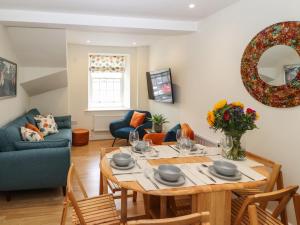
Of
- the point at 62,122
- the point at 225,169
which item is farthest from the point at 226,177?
the point at 62,122

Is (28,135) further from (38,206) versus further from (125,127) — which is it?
(125,127)

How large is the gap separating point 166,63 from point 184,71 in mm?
927

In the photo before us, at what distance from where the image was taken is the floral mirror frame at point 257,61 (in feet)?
7.18

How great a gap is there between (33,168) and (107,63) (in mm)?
3997

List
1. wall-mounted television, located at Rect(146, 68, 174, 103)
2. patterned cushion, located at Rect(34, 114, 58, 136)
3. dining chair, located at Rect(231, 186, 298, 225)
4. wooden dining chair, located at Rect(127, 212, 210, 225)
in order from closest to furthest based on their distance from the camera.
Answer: wooden dining chair, located at Rect(127, 212, 210, 225) < dining chair, located at Rect(231, 186, 298, 225) < wall-mounted television, located at Rect(146, 68, 174, 103) < patterned cushion, located at Rect(34, 114, 58, 136)

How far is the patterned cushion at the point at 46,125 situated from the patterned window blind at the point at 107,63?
1907mm

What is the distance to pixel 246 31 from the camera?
9.09ft

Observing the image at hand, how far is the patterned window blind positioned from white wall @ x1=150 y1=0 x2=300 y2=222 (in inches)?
75.4

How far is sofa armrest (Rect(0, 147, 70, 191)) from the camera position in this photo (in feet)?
9.39

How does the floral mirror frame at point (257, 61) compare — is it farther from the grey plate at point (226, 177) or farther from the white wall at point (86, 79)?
the white wall at point (86, 79)

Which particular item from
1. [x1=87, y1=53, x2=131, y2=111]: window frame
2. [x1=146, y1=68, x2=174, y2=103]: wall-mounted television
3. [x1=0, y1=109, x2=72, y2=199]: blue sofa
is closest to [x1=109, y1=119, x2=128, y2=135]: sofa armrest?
[x1=87, y1=53, x2=131, y2=111]: window frame

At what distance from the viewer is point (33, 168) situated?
292cm

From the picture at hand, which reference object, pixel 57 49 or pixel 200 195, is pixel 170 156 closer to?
pixel 200 195

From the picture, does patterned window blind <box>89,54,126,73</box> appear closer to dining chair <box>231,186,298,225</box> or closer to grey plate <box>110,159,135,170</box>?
grey plate <box>110,159,135,170</box>
